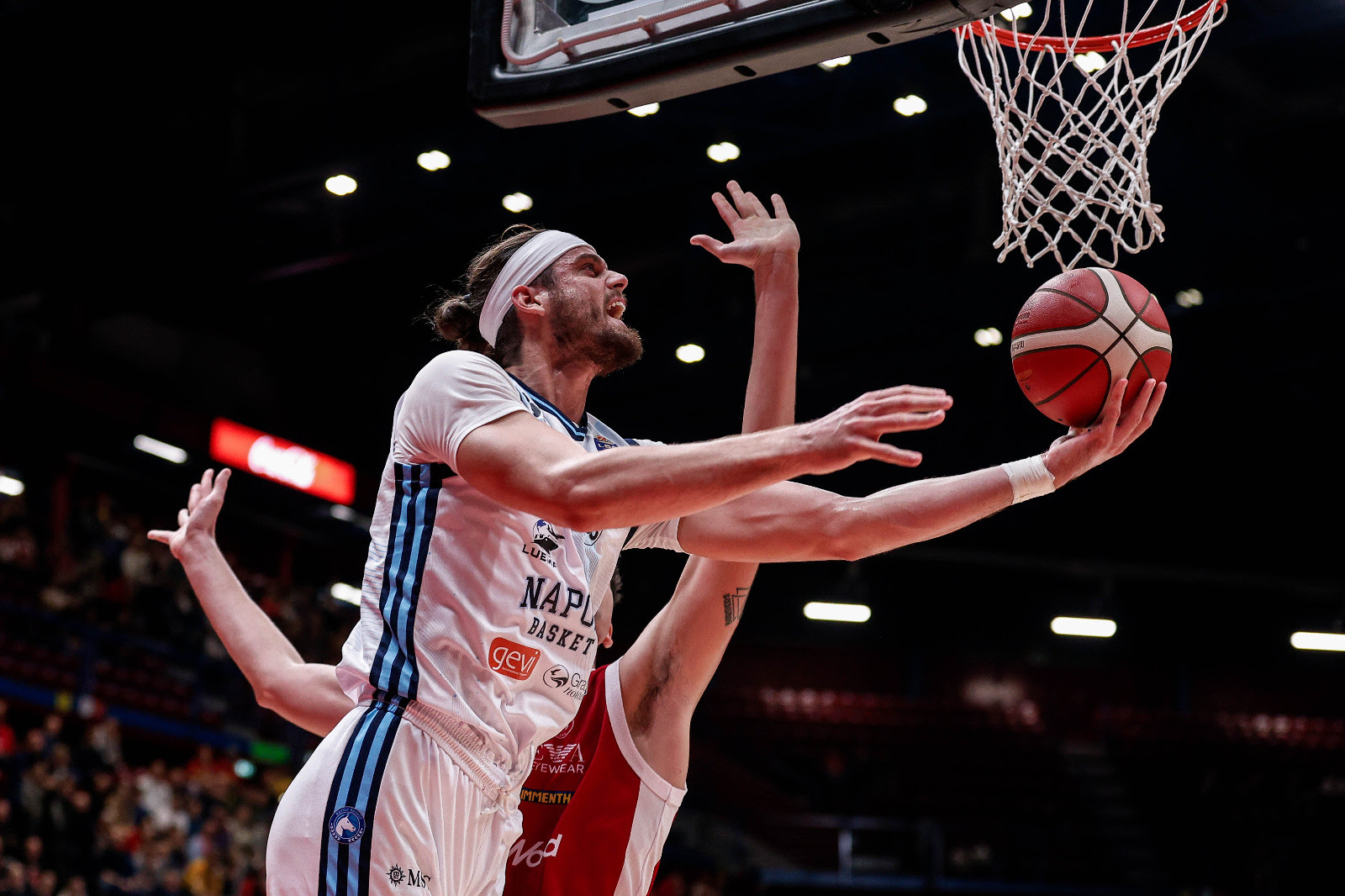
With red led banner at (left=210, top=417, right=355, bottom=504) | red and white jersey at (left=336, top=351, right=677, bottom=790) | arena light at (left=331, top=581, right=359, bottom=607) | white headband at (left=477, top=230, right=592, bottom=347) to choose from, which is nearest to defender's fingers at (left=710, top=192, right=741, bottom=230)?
Result: white headband at (left=477, top=230, right=592, bottom=347)

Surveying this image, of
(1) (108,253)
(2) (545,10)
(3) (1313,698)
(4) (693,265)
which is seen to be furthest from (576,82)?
(3) (1313,698)

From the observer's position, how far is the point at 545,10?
12.3ft

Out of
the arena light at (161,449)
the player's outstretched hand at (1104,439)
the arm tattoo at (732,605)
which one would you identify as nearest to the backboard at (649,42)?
the player's outstretched hand at (1104,439)

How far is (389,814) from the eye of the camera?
103 inches

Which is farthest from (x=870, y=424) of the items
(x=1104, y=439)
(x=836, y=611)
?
(x=836, y=611)

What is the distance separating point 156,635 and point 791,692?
1093 cm

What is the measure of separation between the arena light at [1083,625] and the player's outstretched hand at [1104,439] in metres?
20.0

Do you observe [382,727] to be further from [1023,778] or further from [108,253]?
[1023,778]

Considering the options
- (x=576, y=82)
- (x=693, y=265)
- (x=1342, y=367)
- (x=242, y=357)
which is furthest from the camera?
(x=242, y=357)

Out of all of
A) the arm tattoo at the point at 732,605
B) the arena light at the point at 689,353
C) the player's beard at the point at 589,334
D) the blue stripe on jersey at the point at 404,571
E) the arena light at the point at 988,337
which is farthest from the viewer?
the arena light at the point at 689,353

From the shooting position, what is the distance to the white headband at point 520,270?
330cm

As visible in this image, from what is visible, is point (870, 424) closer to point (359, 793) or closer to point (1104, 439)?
point (1104, 439)

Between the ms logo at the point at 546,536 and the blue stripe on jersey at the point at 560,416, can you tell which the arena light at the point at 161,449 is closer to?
the blue stripe on jersey at the point at 560,416

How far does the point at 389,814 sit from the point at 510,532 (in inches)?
23.5
